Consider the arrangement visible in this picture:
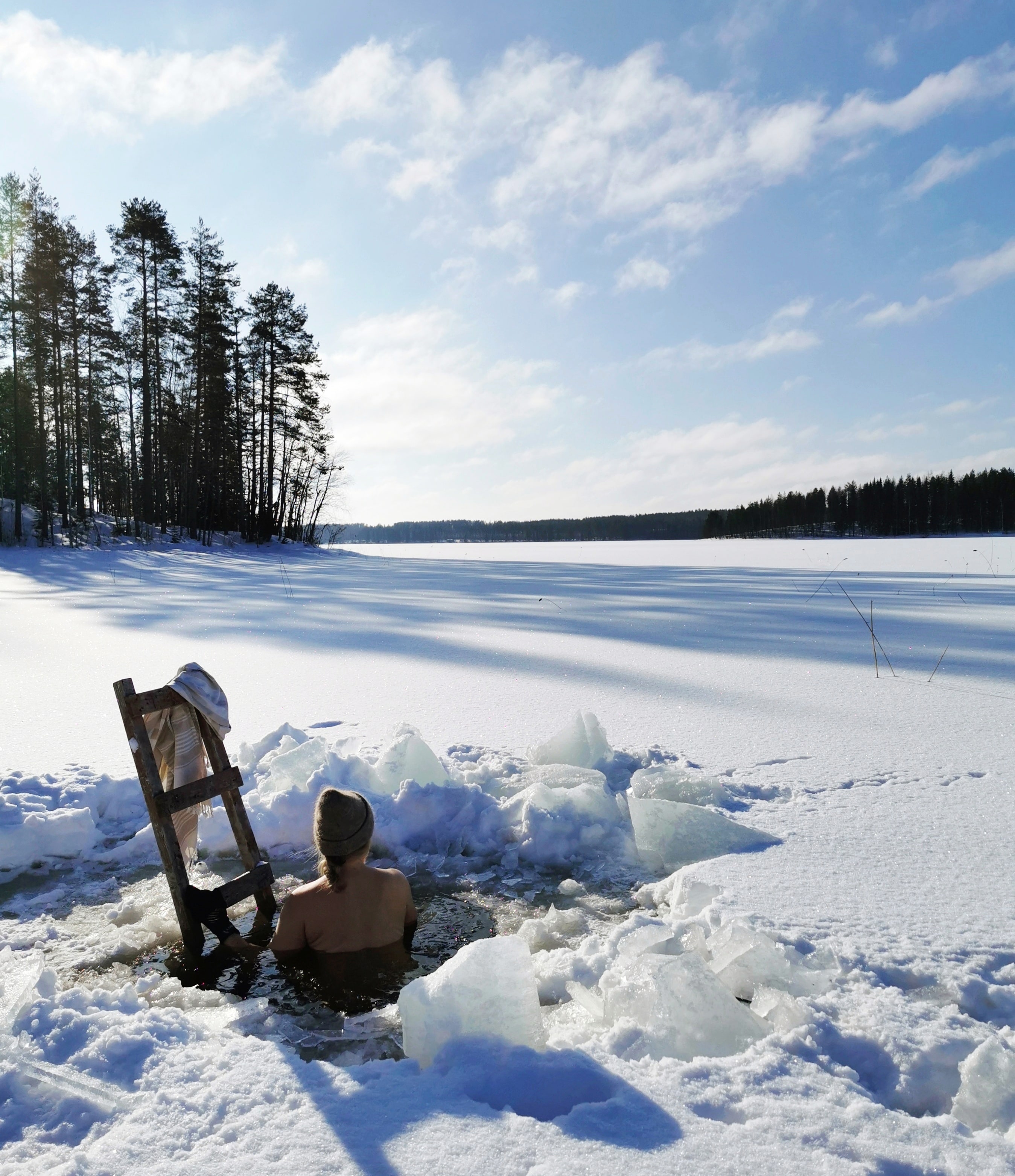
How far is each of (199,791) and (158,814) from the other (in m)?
0.16

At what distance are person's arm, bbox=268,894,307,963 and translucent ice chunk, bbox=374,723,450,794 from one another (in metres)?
1.06

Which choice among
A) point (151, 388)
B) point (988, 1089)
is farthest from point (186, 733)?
point (151, 388)

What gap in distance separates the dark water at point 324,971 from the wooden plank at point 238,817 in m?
0.11

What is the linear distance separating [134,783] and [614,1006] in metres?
2.69

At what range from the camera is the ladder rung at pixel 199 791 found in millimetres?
2273

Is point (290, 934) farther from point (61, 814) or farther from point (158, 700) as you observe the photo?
point (61, 814)

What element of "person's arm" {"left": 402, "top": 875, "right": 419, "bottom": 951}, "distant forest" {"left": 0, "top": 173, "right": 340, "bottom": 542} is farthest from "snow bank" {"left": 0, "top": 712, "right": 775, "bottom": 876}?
"distant forest" {"left": 0, "top": 173, "right": 340, "bottom": 542}

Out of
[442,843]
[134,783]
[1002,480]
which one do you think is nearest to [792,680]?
[442,843]

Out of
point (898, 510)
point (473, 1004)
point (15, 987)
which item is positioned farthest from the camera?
point (898, 510)

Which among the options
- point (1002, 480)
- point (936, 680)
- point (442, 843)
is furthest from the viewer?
point (1002, 480)

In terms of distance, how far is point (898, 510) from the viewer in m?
77.2

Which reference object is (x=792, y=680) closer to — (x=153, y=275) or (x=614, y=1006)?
(x=614, y=1006)

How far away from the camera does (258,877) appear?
247 centimetres

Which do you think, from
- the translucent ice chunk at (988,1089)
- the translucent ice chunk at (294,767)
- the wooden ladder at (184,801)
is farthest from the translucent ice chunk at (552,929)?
the translucent ice chunk at (294,767)
